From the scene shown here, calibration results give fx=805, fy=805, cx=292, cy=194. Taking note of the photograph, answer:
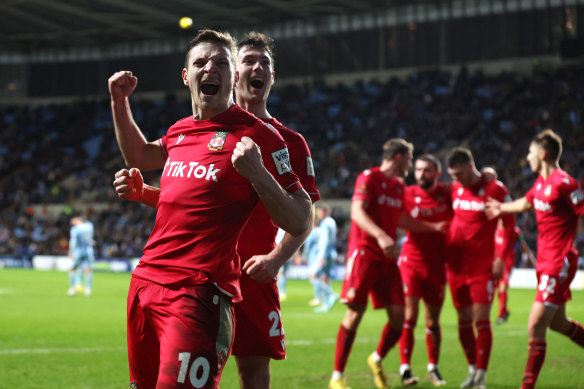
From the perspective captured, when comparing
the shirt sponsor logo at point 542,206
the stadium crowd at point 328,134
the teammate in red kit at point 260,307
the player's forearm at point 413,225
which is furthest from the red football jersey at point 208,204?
the stadium crowd at point 328,134

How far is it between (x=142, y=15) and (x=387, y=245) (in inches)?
1459

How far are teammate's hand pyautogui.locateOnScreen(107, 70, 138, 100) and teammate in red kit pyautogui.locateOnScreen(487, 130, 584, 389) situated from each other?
4.25m

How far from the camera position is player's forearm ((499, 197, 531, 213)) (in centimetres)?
778

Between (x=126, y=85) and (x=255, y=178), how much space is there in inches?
49.5

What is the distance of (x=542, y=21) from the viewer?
36312 mm

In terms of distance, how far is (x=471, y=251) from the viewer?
8797 mm

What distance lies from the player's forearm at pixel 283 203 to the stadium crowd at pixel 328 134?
24849mm

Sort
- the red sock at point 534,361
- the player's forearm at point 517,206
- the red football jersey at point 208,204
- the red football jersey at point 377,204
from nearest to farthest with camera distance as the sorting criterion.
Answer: the red football jersey at point 208,204
the red sock at point 534,361
the player's forearm at point 517,206
the red football jersey at point 377,204

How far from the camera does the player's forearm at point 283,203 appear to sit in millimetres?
3445

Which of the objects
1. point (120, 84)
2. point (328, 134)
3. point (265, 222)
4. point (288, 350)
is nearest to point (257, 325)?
point (265, 222)

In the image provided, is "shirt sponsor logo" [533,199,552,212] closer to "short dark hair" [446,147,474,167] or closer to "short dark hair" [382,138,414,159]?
"short dark hair" [446,147,474,167]

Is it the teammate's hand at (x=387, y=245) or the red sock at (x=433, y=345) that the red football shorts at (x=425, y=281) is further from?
the teammate's hand at (x=387, y=245)

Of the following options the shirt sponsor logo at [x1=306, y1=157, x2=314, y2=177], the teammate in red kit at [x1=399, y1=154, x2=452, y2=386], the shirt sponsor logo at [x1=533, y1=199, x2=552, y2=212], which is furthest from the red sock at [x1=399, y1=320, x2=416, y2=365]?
the shirt sponsor logo at [x1=306, y1=157, x2=314, y2=177]

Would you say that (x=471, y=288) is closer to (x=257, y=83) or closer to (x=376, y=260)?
(x=376, y=260)
